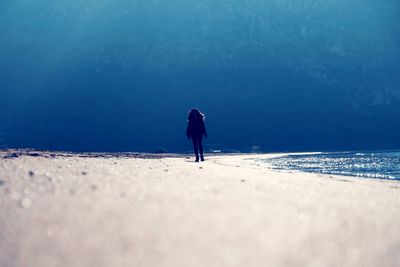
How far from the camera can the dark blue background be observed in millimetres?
58656

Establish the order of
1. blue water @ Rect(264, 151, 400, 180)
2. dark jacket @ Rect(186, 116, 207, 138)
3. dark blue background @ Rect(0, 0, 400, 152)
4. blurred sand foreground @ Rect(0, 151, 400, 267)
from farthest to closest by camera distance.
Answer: dark blue background @ Rect(0, 0, 400, 152) → dark jacket @ Rect(186, 116, 207, 138) → blue water @ Rect(264, 151, 400, 180) → blurred sand foreground @ Rect(0, 151, 400, 267)

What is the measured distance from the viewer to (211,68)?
6288 centimetres

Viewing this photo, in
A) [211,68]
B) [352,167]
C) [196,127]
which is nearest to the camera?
[352,167]

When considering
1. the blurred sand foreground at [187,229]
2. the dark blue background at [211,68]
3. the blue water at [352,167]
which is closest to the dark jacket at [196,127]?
the blue water at [352,167]

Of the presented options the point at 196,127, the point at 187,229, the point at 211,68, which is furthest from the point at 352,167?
the point at 211,68

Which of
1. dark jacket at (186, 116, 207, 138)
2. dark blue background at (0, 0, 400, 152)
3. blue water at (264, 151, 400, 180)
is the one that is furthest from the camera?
dark blue background at (0, 0, 400, 152)

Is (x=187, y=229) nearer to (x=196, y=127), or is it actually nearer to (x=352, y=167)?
(x=352, y=167)

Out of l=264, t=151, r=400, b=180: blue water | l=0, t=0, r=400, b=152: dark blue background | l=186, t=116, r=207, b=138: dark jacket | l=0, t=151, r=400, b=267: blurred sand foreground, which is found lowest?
l=264, t=151, r=400, b=180: blue water

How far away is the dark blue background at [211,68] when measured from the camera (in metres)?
58.7

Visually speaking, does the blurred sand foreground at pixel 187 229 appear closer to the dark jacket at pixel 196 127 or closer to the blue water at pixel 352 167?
the blue water at pixel 352 167

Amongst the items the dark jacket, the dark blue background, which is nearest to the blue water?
the dark jacket

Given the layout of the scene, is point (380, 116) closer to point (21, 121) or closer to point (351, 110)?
point (351, 110)

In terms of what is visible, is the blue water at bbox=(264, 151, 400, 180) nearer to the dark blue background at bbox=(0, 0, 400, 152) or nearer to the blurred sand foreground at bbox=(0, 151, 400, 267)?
the blurred sand foreground at bbox=(0, 151, 400, 267)

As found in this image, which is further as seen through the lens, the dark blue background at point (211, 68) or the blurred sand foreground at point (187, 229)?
the dark blue background at point (211, 68)
